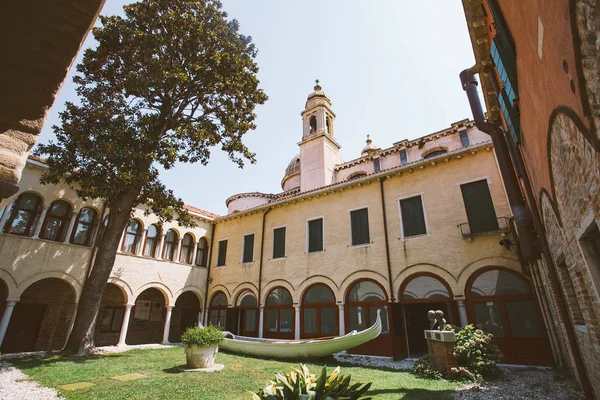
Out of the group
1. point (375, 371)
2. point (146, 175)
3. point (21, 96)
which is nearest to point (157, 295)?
point (146, 175)

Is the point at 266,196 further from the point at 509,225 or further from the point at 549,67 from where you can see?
the point at 549,67

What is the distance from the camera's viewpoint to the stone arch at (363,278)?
487 inches

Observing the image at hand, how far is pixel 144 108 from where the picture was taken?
13.1 meters

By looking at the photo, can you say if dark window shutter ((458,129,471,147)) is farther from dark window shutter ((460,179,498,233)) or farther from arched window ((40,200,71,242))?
arched window ((40,200,71,242))

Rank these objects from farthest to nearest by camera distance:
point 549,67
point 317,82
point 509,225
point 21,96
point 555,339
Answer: point 317,82
point 509,225
point 555,339
point 549,67
point 21,96

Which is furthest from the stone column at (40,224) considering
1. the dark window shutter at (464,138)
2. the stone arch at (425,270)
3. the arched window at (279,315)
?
the dark window shutter at (464,138)

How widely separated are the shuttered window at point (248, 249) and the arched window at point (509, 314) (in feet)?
37.5

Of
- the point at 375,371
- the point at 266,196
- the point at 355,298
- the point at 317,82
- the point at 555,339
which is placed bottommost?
the point at 375,371

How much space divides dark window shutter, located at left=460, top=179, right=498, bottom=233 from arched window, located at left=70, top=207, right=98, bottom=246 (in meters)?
17.1

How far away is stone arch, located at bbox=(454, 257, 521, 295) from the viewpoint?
10.1m

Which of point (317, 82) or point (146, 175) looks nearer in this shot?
point (146, 175)

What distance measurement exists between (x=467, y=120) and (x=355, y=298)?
44.9ft

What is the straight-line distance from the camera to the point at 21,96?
1446 millimetres

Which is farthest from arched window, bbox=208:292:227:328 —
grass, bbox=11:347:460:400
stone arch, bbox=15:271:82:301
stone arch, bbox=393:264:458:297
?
stone arch, bbox=393:264:458:297
